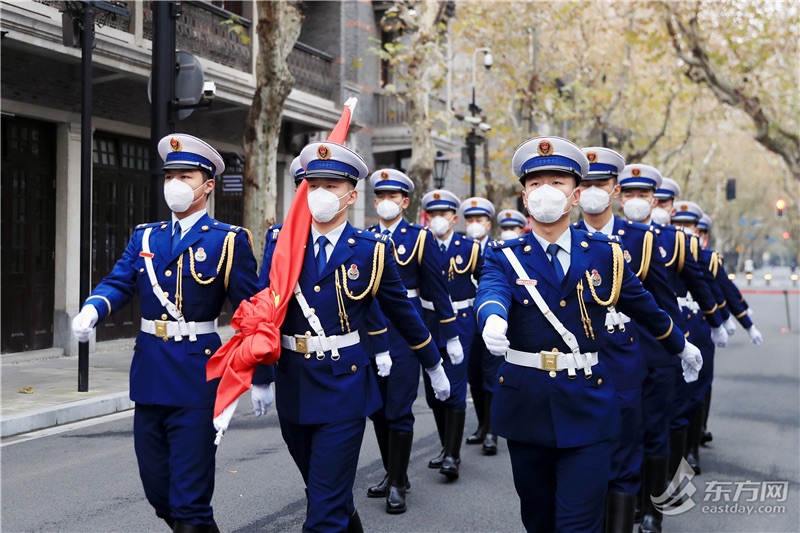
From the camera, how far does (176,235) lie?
14.9 feet

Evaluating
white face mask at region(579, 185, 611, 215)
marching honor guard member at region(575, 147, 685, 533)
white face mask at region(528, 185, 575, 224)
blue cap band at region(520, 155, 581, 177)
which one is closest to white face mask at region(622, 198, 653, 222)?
marching honor guard member at region(575, 147, 685, 533)

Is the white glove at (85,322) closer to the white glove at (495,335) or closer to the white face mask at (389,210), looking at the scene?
the white glove at (495,335)

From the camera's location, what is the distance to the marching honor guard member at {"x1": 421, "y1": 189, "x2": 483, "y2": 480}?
7.16 meters

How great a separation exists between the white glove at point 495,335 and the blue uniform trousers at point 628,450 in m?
1.68

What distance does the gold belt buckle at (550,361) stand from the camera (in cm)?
396

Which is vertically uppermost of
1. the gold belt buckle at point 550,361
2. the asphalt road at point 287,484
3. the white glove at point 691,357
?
the gold belt buckle at point 550,361

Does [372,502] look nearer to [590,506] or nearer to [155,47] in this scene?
[590,506]

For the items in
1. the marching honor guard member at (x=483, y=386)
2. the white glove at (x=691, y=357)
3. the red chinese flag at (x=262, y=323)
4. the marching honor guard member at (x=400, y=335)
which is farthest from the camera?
the marching honor guard member at (x=483, y=386)

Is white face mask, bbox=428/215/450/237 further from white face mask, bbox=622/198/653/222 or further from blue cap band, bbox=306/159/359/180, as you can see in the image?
blue cap band, bbox=306/159/359/180

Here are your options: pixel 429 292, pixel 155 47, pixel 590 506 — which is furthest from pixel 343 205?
pixel 155 47

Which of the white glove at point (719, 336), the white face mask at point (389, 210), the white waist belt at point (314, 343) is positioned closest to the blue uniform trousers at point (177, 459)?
the white waist belt at point (314, 343)

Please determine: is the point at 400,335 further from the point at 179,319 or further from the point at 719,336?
the point at 719,336

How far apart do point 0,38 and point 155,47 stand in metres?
2.28

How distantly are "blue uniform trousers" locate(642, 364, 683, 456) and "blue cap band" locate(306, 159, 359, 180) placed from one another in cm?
244
